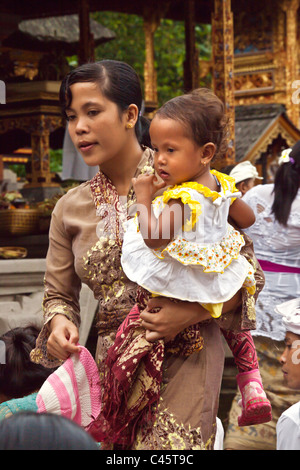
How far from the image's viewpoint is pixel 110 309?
302 cm

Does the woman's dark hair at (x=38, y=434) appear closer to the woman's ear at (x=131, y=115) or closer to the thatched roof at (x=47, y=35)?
the woman's ear at (x=131, y=115)

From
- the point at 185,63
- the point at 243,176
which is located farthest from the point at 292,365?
the point at 185,63

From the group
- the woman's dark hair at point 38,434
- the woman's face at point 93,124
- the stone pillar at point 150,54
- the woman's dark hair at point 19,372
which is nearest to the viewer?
the woman's dark hair at point 38,434

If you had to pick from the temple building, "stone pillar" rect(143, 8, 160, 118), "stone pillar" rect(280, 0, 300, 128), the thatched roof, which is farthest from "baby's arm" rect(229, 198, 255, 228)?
the thatched roof

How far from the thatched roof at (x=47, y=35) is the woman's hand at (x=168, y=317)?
9.30 m

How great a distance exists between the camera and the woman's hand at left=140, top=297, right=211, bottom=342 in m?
2.69

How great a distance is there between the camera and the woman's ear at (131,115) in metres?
3.13

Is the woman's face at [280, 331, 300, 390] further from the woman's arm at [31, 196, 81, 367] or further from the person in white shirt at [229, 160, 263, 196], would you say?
the person in white shirt at [229, 160, 263, 196]

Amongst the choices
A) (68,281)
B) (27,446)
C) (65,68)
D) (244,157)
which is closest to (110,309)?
(68,281)

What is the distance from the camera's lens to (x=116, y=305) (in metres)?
3.01

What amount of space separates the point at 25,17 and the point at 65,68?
214cm

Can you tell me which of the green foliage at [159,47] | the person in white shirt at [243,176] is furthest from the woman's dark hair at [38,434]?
the green foliage at [159,47]

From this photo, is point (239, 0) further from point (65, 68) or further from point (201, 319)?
point (201, 319)

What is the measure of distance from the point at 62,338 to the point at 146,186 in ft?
2.02
